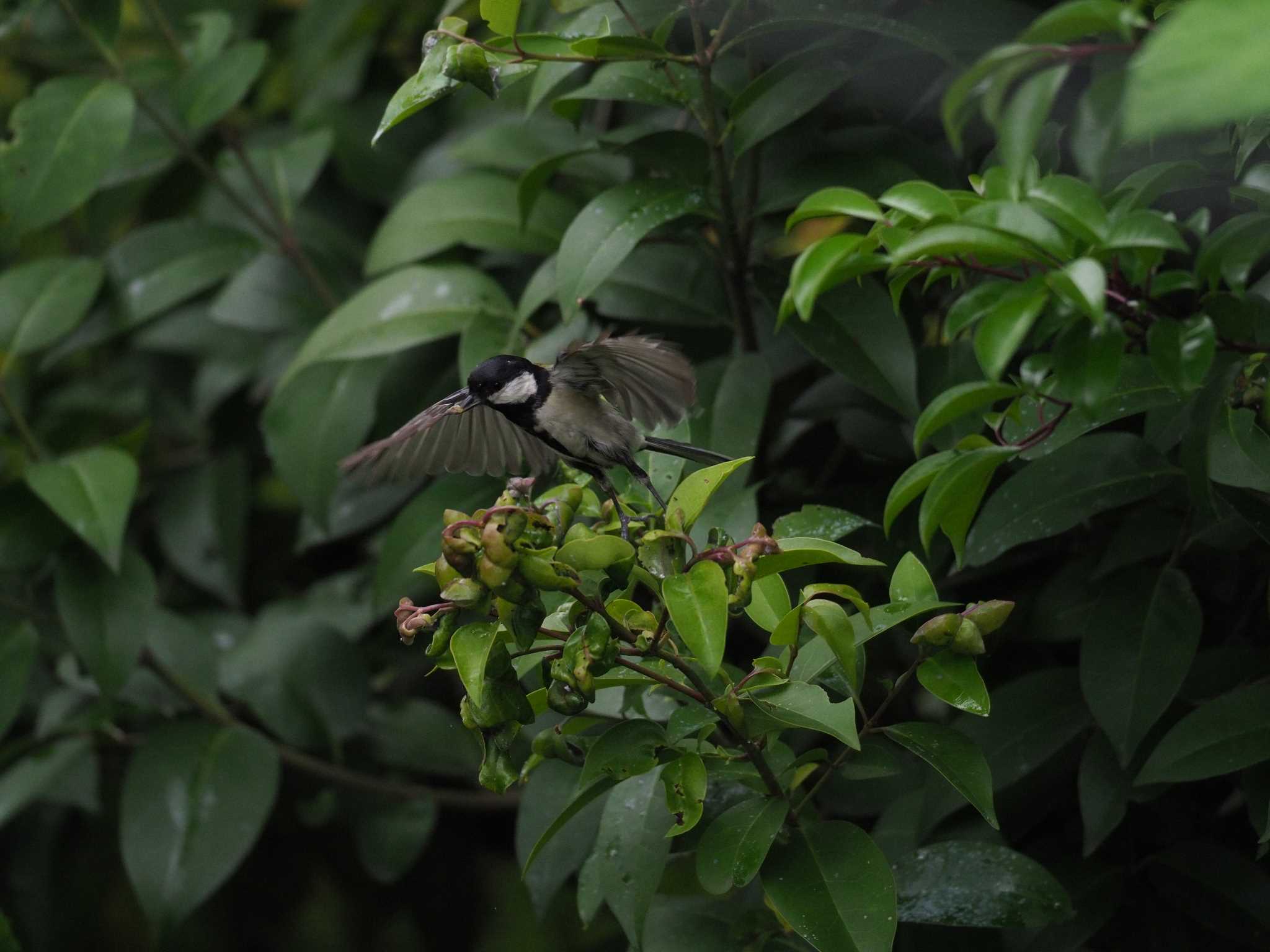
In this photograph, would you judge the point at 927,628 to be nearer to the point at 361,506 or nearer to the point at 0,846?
the point at 361,506

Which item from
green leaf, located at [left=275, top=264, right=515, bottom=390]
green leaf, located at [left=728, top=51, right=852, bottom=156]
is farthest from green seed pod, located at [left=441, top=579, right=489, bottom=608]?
green leaf, located at [left=275, top=264, right=515, bottom=390]

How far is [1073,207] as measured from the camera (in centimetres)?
72

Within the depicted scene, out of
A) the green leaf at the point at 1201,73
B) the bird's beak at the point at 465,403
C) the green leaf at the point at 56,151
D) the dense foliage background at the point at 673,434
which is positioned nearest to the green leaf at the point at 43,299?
the dense foliage background at the point at 673,434

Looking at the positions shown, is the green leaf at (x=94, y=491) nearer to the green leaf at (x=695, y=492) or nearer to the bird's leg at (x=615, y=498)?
the bird's leg at (x=615, y=498)

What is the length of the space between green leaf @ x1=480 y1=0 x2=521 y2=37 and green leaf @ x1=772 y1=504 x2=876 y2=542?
482 millimetres

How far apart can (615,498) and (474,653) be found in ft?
0.82

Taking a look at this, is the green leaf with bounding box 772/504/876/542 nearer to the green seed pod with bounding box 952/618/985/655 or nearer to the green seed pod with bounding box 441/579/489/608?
the green seed pod with bounding box 952/618/985/655

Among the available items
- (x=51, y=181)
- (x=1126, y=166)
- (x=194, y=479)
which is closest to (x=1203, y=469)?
(x=1126, y=166)

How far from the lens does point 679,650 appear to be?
0.98 m

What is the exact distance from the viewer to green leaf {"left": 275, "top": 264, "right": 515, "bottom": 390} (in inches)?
57.7

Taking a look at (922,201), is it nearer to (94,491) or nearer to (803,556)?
(803,556)

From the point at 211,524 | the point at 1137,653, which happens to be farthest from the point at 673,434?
the point at 211,524

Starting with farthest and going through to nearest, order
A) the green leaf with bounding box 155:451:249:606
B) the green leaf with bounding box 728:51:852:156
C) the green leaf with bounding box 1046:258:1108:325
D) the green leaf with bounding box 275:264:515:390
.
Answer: the green leaf with bounding box 155:451:249:606, the green leaf with bounding box 275:264:515:390, the green leaf with bounding box 728:51:852:156, the green leaf with bounding box 1046:258:1108:325

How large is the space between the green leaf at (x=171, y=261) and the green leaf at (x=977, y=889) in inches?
55.5
